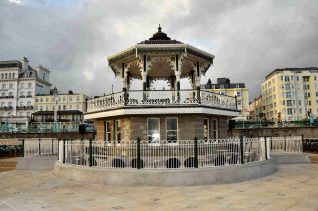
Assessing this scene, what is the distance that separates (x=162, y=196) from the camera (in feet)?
31.9

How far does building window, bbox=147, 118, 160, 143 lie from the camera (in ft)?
57.7

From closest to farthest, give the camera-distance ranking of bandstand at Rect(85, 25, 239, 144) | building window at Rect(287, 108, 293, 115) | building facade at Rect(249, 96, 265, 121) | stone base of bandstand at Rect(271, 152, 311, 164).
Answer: bandstand at Rect(85, 25, 239, 144) < stone base of bandstand at Rect(271, 152, 311, 164) < building window at Rect(287, 108, 293, 115) < building facade at Rect(249, 96, 265, 121)

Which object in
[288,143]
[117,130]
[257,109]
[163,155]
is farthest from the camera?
[257,109]

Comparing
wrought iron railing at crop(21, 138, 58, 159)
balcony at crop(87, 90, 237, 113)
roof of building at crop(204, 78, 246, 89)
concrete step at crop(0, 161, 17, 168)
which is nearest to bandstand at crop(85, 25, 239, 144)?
balcony at crop(87, 90, 237, 113)

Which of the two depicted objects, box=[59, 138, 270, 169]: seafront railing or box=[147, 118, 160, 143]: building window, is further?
box=[147, 118, 160, 143]: building window

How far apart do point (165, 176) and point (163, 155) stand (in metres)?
1.09

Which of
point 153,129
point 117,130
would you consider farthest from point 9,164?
point 153,129

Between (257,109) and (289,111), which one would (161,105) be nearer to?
(289,111)

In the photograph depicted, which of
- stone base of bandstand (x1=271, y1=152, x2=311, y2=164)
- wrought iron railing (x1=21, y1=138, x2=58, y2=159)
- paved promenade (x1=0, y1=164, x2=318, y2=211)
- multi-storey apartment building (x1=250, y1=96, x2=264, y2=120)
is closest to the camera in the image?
paved promenade (x1=0, y1=164, x2=318, y2=211)

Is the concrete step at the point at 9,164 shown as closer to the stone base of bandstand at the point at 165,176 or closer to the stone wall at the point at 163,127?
the stone wall at the point at 163,127

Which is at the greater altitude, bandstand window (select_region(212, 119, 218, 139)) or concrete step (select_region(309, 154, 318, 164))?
bandstand window (select_region(212, 119, 218, 139))

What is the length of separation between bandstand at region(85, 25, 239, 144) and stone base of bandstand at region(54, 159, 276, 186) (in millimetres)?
4068

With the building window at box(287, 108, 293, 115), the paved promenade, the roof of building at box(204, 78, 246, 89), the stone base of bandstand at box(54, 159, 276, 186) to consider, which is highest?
the roof of building at box(204, 78, 246, 89)

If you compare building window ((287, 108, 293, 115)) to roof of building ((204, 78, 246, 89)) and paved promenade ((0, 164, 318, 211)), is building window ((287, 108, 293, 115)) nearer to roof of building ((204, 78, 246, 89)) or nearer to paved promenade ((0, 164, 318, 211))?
roof of building ((204, 78, 246, 89))
